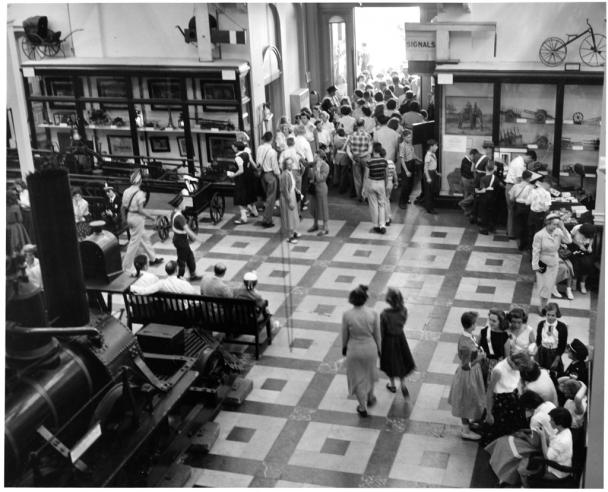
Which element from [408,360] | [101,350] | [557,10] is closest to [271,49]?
[557,10]

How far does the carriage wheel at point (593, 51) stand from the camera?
1312 cm

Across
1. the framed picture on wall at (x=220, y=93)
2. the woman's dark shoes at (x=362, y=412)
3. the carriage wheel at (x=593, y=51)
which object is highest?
the carriage wheel at (x=593, y=51)

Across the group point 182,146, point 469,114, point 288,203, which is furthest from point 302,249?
point 182,146

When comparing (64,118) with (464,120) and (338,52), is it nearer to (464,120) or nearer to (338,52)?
(338,52)

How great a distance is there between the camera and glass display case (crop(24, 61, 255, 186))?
15.4 metres

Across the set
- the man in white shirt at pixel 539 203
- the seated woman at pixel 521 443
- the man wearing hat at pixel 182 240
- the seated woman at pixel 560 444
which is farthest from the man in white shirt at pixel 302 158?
the seated woman at pixel 560 444

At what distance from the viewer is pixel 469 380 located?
26.7 feet

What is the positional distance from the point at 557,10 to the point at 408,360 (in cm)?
691

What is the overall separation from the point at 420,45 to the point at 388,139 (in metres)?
1.67

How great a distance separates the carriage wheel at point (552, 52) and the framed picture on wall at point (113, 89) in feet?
23.5

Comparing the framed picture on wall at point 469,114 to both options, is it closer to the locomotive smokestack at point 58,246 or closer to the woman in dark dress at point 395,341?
the woman in dark dress at point 395,341

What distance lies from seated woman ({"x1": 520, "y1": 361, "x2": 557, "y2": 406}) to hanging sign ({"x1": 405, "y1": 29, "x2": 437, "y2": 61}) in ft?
24.7

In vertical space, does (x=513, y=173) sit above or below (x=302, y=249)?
above

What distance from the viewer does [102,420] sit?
711 centimetres
